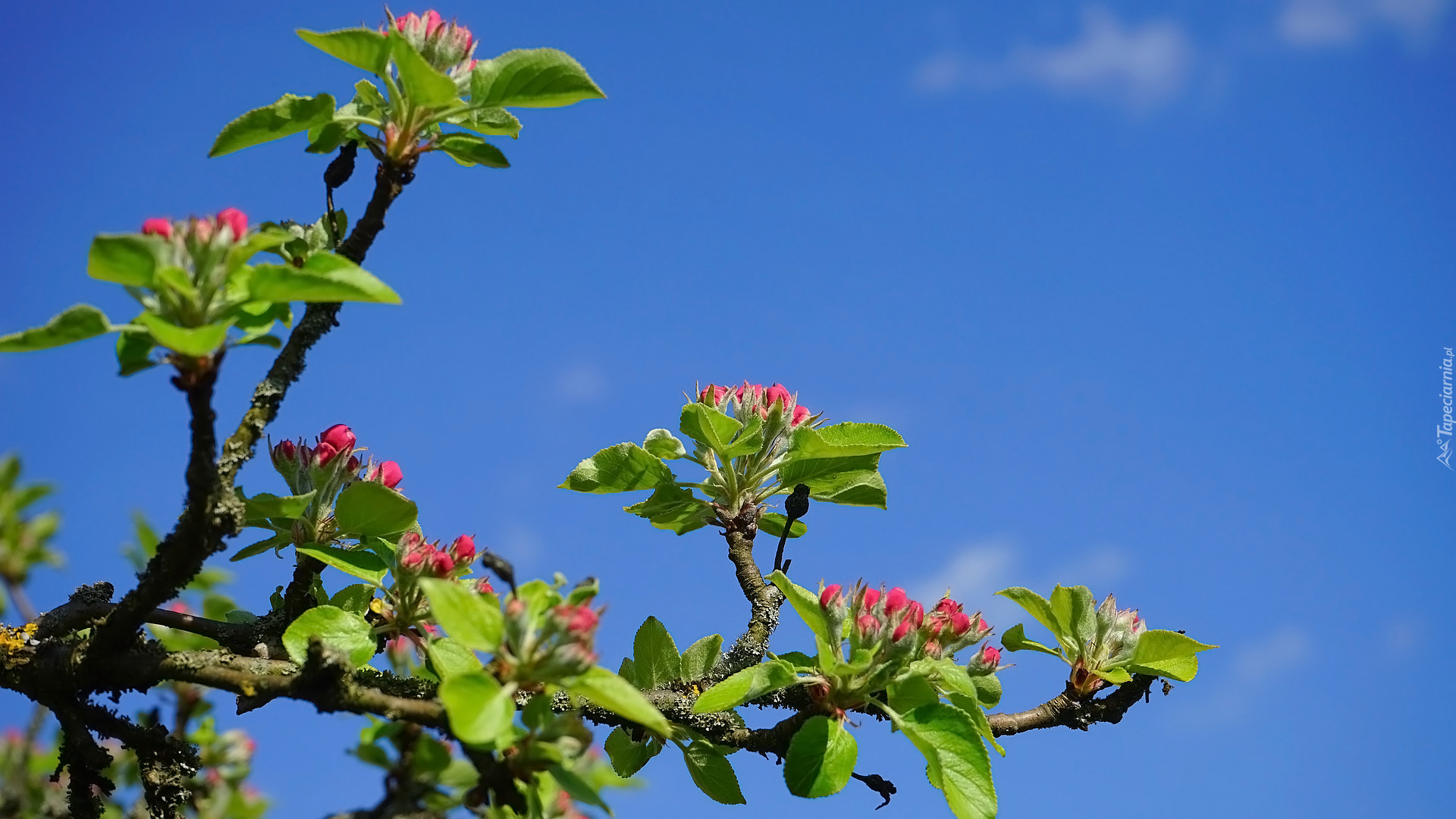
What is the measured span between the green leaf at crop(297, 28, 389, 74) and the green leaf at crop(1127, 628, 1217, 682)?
2.37 m

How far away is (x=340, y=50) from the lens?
2.06m

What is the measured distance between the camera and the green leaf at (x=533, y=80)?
2.17 metres

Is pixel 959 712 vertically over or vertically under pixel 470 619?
over

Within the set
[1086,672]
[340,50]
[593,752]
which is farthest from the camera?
[593,752]

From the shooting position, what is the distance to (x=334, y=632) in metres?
2.22

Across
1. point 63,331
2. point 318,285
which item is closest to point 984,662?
point 318,285

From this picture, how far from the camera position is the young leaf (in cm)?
171

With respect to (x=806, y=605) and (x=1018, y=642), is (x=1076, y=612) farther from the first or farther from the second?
(x=806, y=605)

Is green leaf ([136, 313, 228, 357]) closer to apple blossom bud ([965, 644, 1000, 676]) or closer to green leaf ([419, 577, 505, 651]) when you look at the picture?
green leaf ([419, 577, 505, 651])

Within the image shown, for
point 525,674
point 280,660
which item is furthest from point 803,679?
point 280,660

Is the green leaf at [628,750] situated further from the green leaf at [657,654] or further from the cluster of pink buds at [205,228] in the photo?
the cluster of pink buds at [205,228]

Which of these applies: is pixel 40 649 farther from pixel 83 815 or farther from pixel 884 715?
pixel 884 715

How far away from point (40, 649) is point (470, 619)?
1.22m

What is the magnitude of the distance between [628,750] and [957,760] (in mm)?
926
